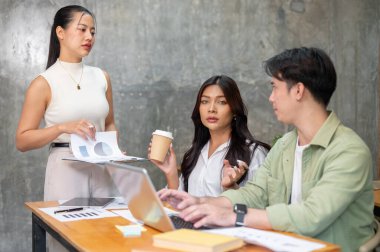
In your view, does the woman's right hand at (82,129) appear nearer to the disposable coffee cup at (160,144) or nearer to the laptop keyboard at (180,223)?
the disposable coffee cup at (160,144)

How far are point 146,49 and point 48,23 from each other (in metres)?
0.82

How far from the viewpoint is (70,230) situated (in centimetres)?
186

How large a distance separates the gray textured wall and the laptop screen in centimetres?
256

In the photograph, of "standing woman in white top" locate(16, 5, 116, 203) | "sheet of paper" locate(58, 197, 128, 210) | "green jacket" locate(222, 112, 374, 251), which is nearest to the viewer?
"green jacket" locate(222, 112, 374, 251)

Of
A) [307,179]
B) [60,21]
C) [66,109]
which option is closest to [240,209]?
[307,179]

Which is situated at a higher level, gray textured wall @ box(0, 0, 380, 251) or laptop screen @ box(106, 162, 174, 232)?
gray textured wall @ box(0, 0, 380, 251)

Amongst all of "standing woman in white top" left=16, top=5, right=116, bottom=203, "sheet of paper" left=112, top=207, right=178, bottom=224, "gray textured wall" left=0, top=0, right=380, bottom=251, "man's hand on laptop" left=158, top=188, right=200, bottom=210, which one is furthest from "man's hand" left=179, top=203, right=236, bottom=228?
"gray textured wall" left=0, top=0, right=380, bottom=251

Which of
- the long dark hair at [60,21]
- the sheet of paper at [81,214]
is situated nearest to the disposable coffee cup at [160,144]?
the sheet of paper at [81,214]

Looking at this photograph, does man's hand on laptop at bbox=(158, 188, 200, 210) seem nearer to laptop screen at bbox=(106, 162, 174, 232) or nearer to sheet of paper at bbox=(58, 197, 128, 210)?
laptop screen at bbox=(106, 162, 174, 232)

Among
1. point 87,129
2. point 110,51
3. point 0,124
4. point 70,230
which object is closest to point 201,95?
point 87,129

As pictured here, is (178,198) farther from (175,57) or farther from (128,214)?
(175,57)

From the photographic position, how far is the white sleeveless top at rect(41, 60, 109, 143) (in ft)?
8.88

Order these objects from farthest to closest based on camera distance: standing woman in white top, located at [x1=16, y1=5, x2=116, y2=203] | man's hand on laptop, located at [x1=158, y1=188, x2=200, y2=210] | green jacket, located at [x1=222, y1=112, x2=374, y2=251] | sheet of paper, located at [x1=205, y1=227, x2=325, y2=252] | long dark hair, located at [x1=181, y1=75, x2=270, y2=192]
Result: long dark hair, located at [x1=181, y1=75, x2=270, y2=192], standing woman in white top, located at [x1=16, y1=5, x2=116, y2=203], man's hand on laptop, located at [x1=158, y1=188, x2=200, y2=210], green jacket, located at [x1=222, y1=112, x2=374, y2=251], sheet of paper, located at [x1=205, y1=227, x2=325, y2=252]

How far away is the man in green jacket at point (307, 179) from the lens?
5.71ft
